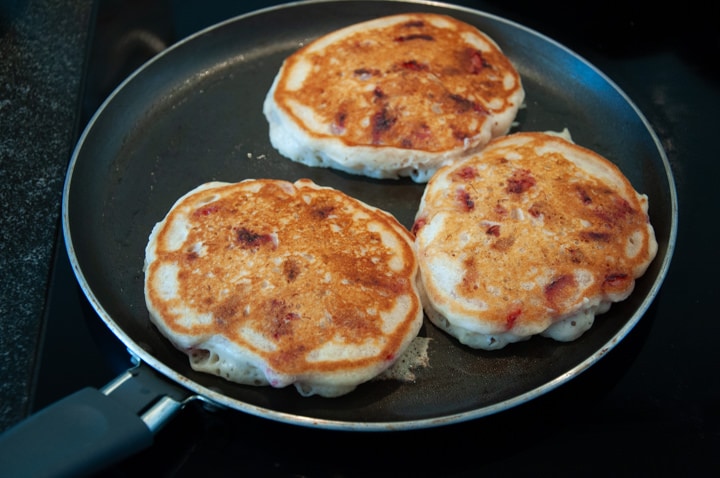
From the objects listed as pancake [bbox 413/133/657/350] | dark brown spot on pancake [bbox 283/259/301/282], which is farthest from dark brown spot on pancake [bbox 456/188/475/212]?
dark brown spot on pancake [bbox 283/259/301/282]

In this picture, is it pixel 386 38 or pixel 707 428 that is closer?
pixel 707 428

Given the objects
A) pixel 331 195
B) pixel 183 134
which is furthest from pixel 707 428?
pixel 183 134

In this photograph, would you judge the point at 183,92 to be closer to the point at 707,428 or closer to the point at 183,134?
the point at 183,134

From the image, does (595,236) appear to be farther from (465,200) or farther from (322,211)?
(322,211)

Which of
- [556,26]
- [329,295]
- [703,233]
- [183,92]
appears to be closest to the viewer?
[329,295]

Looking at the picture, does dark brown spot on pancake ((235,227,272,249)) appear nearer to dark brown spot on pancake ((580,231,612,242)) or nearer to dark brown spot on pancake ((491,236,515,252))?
dark brown spot on pancake ((491,236,515,252))

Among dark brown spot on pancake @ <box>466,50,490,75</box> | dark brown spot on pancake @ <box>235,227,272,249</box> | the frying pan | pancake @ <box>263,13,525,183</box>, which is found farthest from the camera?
dark brown spot on pancake @ <box>466,50,490,75</box>

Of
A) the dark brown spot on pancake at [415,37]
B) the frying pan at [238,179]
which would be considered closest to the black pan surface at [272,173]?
the frying pan at [238,179]
